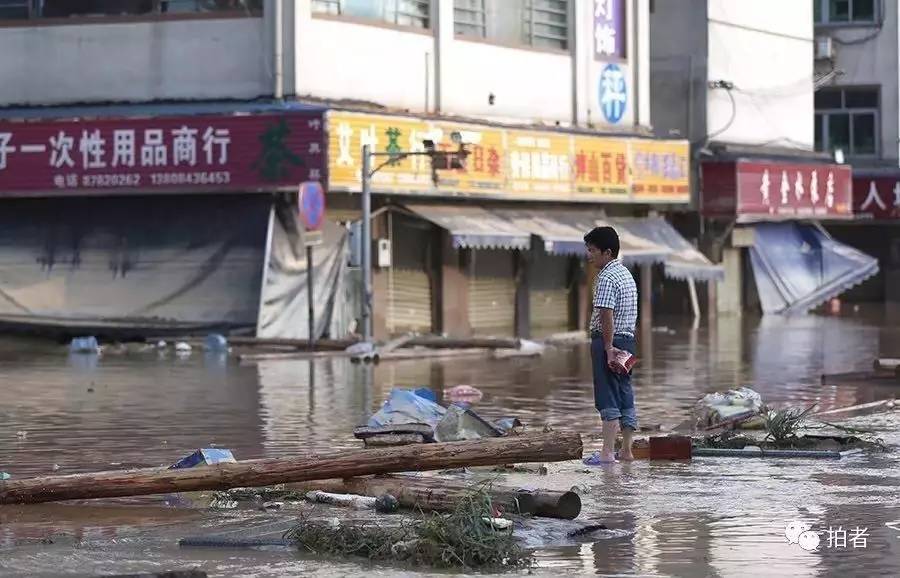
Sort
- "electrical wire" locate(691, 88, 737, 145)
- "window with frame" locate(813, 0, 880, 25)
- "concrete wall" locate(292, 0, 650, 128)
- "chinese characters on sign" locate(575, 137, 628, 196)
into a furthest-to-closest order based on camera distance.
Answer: "window with frame" locate(813, 0, 880, 25) < "electrical wire" locate(691, 88, 737, 145) < "chinese characters on sign" locate(575, 137, 628, 196) < "concrete wall" locate(292, 0, 650, 128)

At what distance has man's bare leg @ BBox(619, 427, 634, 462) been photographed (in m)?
13.4

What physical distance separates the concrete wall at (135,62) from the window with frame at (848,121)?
27.9 m

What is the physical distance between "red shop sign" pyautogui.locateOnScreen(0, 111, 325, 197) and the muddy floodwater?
285 centimetres

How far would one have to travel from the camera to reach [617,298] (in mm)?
13367

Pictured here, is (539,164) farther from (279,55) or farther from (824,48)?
(824,48)

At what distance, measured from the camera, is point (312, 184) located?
92.8 feet

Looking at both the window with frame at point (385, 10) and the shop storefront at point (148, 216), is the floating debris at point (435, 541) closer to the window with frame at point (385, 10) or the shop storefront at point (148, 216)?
the shop storefront at point (148, 216)

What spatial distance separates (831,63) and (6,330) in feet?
94.1

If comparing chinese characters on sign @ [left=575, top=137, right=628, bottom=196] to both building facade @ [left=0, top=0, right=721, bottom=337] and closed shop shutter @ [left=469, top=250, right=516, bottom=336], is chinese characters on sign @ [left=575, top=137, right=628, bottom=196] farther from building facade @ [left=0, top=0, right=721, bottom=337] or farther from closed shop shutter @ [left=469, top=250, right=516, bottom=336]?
closed shop shutter @ [left=469, top=250, right=516, bottom=336]

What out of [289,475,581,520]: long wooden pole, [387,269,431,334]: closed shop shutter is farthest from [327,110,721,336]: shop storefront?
[289,475,581,520]: long wooden pole

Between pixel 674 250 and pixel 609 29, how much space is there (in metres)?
4.62

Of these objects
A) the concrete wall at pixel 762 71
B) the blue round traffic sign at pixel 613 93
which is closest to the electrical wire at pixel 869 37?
the concrete wall at pixel 762 71

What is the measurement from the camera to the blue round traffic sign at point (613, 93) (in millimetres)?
37781

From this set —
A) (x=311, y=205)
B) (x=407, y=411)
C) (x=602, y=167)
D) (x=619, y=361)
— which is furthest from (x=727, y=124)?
(x=619, y=361)
